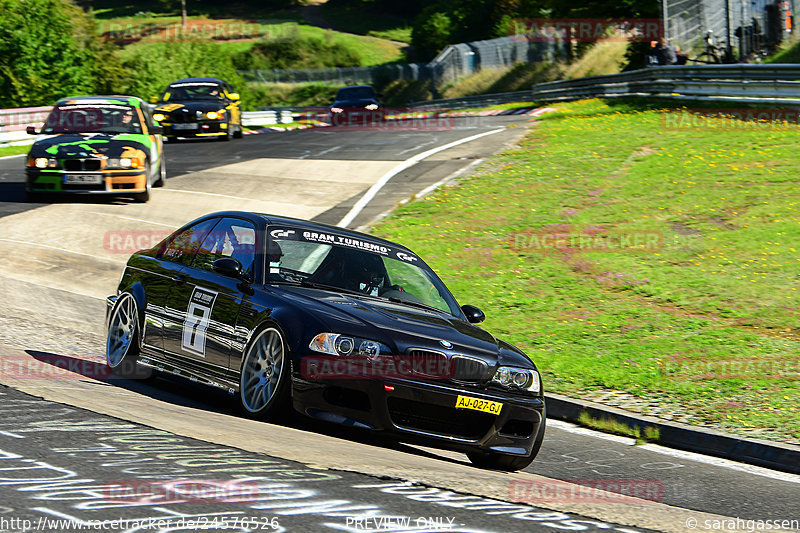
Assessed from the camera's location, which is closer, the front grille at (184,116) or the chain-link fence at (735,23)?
the front grille at (184,116)

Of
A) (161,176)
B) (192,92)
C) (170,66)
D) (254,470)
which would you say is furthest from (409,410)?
(170,66)

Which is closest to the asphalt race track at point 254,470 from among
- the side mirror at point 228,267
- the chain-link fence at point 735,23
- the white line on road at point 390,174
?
the side mirror at point 228,267

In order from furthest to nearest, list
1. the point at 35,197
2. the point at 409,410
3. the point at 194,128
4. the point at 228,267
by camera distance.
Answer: the point at 194,128 < the point at 35,197 < the point at 228,267 < the point at 409,410

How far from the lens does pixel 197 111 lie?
3042cm

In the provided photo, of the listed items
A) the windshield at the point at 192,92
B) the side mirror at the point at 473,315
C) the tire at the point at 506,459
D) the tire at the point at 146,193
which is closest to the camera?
the tire at the point at 506,459

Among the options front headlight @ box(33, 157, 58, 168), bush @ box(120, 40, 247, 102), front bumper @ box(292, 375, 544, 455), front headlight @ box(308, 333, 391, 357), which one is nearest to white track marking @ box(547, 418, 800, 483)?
front bumper @ box(292, 375, 544, 455)

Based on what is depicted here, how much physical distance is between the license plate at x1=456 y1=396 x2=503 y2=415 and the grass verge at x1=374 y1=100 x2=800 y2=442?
8.41ft

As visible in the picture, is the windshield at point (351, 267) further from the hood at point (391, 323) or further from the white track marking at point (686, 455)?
the white track marking at point (686, 455)

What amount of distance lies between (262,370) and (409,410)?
1105mm

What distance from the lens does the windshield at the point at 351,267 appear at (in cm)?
788

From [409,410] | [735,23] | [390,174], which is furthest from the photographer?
[735,23]

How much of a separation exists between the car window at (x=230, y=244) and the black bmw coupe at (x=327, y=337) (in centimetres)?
1

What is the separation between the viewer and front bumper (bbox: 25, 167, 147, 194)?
1777 centimetres

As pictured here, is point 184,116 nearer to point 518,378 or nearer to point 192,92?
point 192,92
